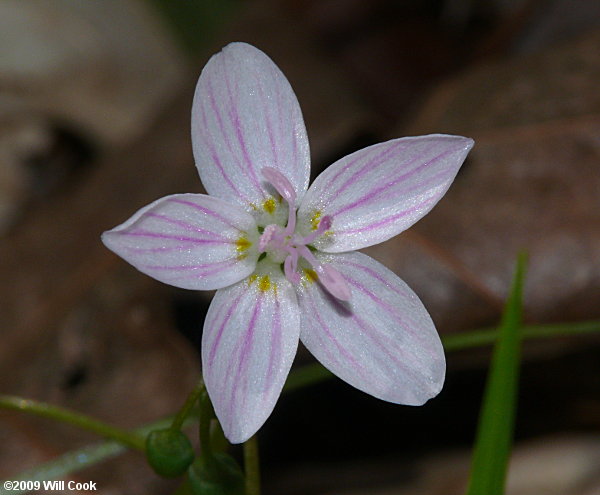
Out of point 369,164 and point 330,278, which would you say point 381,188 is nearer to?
point 369,164

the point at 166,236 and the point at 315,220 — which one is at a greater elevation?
the point at 315,220

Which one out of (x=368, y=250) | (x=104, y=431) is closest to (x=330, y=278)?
(x=104, y=431)

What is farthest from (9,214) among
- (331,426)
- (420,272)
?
(420,272)

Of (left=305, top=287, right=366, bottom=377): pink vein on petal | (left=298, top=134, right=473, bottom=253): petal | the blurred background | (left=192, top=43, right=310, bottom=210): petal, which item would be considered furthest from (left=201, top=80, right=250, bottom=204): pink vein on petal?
the blurred background

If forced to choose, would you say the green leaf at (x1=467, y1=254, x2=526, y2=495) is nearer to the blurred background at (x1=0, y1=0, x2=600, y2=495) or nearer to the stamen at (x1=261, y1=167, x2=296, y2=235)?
the stamen at (x1=261, y1=167, x2=296, y2=235)

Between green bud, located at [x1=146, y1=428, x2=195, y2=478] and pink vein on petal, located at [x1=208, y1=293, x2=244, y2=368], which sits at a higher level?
pink vein on petal, located at [x1=208, y1=293, x2=244, y2=368]

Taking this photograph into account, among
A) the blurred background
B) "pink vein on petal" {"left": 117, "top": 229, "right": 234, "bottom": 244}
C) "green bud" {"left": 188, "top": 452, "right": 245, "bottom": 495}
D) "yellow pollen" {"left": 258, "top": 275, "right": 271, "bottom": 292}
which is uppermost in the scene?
the blurred background

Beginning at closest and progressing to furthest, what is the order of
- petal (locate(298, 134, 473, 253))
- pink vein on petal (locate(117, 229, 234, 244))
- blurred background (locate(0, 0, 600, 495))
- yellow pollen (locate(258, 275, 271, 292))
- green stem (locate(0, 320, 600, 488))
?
pink vein on petal (locate(117, 229, 234, 244))
petal (locate(298, 134, 473, 253))
yellow pollen (locate(258, 275, 271, 292))
green stem (locate(0, 320, 600, 488))
blurred background (locate(0, 0, 600, 495))
